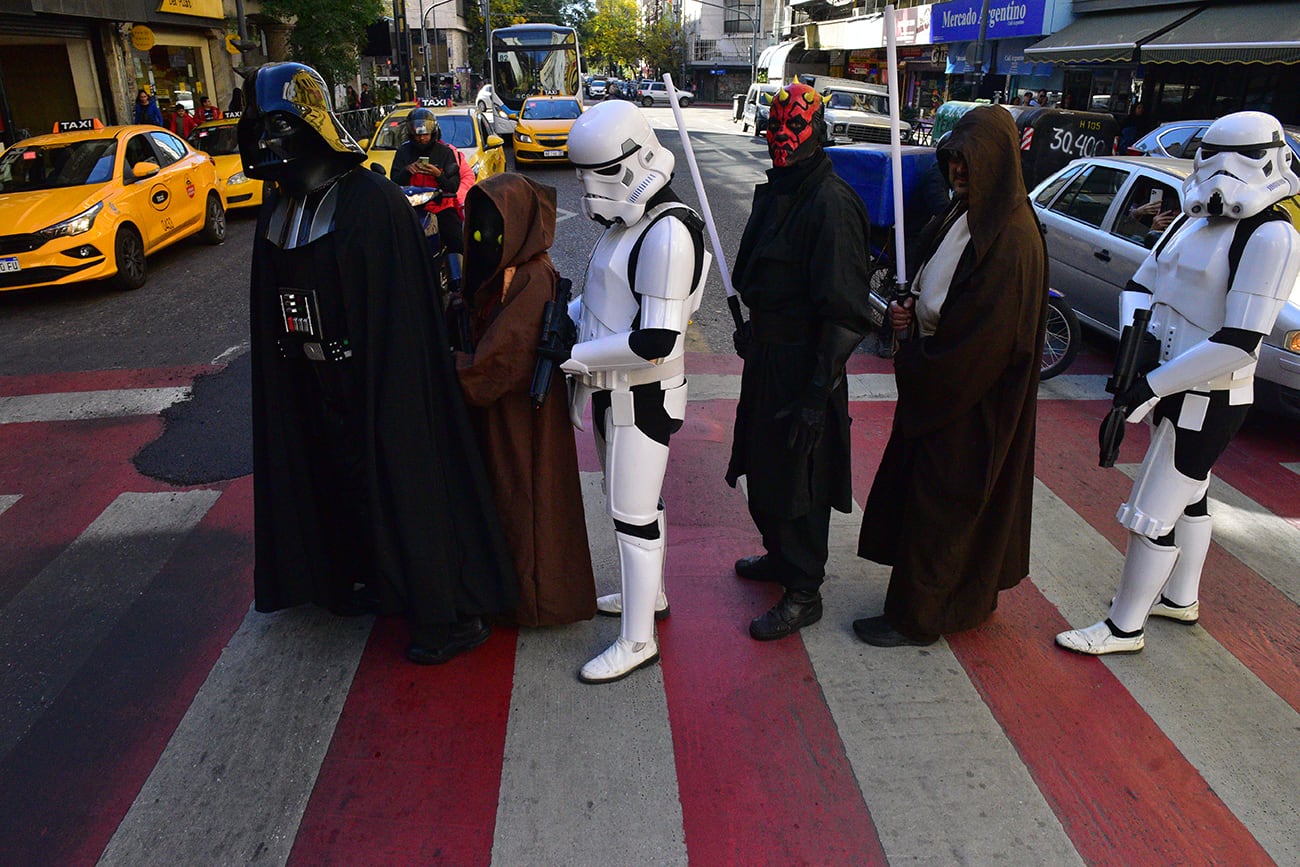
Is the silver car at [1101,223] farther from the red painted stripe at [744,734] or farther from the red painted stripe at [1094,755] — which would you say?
the red painted stripe at [744,734]

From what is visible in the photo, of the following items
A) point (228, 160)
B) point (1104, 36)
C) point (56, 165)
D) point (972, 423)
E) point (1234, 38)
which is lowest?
point (972, 423)

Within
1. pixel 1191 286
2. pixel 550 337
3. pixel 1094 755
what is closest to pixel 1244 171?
pixel 1191 286

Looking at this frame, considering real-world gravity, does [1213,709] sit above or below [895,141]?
below

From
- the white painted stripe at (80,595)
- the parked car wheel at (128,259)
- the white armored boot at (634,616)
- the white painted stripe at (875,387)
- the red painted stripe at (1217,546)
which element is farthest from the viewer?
the parked car wheel at (128,259)

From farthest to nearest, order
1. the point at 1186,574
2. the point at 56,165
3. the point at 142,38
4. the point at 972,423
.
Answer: the point at 142,38 → the point at 56,165 → the point at 1186,574 → the point at 972,423

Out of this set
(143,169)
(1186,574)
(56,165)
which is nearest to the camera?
(1186,574)

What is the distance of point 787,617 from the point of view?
12.1 feet

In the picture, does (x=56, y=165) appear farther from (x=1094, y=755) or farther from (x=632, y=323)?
(x=1094, y=755)

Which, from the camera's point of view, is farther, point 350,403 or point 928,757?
point 350,403

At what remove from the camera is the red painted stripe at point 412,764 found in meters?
2.68

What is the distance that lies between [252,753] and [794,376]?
7.60 feet

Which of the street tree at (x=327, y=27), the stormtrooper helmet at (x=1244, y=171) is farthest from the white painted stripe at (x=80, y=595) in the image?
the street tree at (x=327, y=27)

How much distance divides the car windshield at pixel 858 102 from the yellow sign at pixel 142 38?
1799cm

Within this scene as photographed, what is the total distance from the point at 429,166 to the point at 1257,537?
6.19m
